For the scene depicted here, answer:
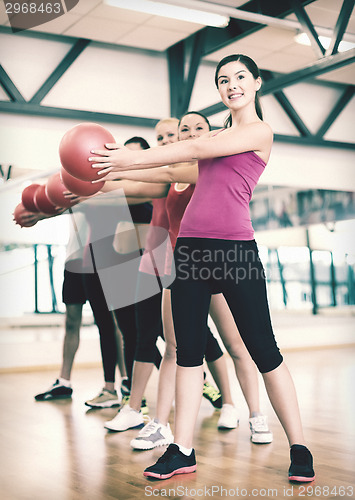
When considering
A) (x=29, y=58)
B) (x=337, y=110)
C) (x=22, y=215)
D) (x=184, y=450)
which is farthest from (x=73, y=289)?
(x=337, y=110)

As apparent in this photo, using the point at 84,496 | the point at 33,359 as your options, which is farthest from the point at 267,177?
the point at 84,496

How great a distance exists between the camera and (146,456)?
7.82 feet

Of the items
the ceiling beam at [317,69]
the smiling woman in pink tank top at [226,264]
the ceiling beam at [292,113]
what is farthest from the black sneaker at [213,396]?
the ceiling beam at [292,113]

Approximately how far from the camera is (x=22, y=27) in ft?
18.1

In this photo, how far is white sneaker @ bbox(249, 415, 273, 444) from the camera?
2.59m

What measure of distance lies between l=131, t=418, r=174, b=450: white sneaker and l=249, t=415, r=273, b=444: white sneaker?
1.21 feet

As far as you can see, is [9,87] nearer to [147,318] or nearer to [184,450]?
[147,318]

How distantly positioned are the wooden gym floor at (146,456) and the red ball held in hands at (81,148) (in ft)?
3.34

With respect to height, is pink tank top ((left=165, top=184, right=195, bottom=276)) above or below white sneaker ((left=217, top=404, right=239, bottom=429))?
above
